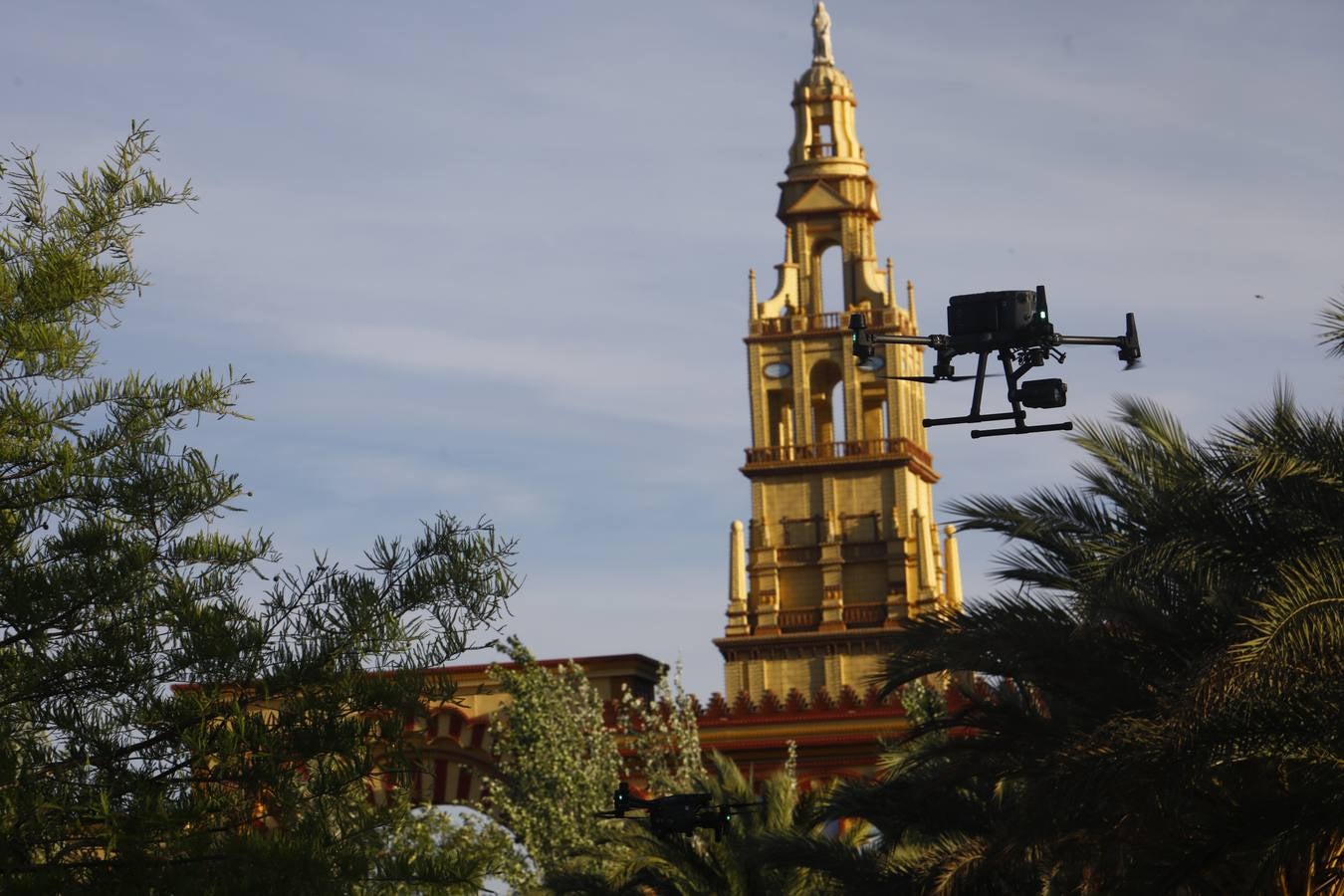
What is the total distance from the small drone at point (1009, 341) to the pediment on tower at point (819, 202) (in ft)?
158

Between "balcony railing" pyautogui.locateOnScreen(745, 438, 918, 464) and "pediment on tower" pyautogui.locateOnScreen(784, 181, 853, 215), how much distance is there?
22.3ft

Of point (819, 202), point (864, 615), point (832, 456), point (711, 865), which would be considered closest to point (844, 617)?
point (864, 615)

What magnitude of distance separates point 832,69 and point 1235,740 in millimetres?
48956

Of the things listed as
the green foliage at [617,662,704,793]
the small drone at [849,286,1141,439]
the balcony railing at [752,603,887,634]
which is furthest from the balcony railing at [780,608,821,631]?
the small drone at [849,286,1141,439]

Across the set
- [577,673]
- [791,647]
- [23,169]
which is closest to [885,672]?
[23,169]

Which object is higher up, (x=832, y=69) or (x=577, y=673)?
(x=832, y=69)

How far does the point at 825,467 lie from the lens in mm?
61312

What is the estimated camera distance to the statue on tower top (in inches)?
2606

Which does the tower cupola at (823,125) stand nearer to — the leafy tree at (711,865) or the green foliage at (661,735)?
the green foliage at (661,735)

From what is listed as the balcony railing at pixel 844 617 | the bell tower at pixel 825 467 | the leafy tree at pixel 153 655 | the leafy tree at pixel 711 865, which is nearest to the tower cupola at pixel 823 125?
the bell tower at pixel 825 467

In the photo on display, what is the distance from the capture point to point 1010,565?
23.6 meters

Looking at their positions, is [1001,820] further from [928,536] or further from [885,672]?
[928,536]

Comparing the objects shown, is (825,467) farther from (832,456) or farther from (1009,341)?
(1009,341)

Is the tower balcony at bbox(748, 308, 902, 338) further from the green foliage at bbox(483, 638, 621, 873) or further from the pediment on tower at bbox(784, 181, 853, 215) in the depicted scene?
the green foliage at bbox(483, 638, 621, 873)
